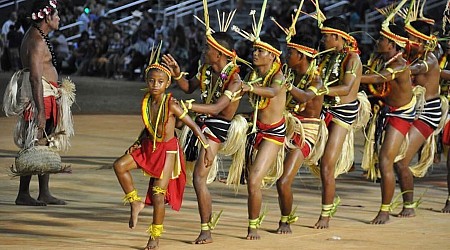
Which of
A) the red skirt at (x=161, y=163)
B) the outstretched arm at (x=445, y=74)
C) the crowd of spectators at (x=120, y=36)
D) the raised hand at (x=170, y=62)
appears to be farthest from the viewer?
the crowd of spectators at (x=120, y=36)

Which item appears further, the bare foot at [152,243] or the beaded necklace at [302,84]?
the beaded necklace at [302,84]

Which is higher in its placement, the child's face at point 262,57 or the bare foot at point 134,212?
the child's face at point 262,57

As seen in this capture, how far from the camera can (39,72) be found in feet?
31.5

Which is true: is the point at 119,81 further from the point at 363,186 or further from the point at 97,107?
the point at 363,186

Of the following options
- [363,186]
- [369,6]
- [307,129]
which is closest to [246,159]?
[307,129]

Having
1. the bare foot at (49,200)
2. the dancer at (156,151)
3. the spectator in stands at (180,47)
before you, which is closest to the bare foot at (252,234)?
the dancer at (156,151)

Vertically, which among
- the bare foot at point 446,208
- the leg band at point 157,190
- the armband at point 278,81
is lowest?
the bare foot at point 446,208

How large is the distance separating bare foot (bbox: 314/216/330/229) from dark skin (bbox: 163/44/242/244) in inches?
42.5

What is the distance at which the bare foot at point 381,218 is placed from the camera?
30.0 feet

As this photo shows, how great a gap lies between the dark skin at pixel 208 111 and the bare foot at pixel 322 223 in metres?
1.08

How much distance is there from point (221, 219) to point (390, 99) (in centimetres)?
178

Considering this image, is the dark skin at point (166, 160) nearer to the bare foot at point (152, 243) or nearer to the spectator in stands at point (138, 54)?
the bare foot at point (152, 243)

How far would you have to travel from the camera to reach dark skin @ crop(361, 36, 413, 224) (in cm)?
928

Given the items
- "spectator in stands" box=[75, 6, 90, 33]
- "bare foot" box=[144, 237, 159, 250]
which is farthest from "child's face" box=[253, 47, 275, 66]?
"spectator in stands" box=[75, 6, 90, 33]
